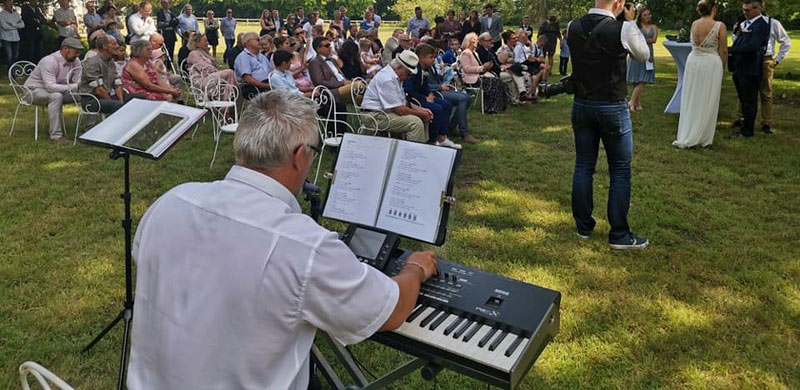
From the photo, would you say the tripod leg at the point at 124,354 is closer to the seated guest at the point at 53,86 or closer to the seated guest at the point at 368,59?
the seated guest at the point at 53,86

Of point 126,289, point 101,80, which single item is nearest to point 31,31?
point 101,80

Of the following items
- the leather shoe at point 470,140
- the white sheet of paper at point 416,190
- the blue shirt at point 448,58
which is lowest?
the leather shoe at point 470,140

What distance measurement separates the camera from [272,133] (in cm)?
152

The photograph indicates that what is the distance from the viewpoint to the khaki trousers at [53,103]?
7.07 m

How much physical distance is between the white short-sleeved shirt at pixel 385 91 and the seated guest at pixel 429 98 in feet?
1.95

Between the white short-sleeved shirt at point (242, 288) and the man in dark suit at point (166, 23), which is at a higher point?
the man in dark suit at point (166, 23)

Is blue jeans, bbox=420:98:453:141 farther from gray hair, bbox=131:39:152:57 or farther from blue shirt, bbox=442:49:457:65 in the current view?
blue shirt, bbox=442:49:457:65

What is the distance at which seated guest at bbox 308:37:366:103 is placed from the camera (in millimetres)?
7492

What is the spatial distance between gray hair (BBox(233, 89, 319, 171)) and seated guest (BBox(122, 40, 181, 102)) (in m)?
5.84

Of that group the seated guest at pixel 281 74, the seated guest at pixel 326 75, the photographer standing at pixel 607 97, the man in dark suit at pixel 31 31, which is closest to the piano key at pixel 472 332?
the photographer standing at pixel 607 97

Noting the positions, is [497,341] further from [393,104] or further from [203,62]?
[203,62]

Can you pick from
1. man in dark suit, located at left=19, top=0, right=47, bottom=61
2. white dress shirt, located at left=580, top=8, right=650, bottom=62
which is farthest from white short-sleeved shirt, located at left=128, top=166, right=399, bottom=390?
man in dark suit, located at left=19, top=0, right=47, bottom=61

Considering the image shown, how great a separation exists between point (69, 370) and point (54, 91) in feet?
17.7

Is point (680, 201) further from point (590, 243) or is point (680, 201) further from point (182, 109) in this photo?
point (182, 109)
